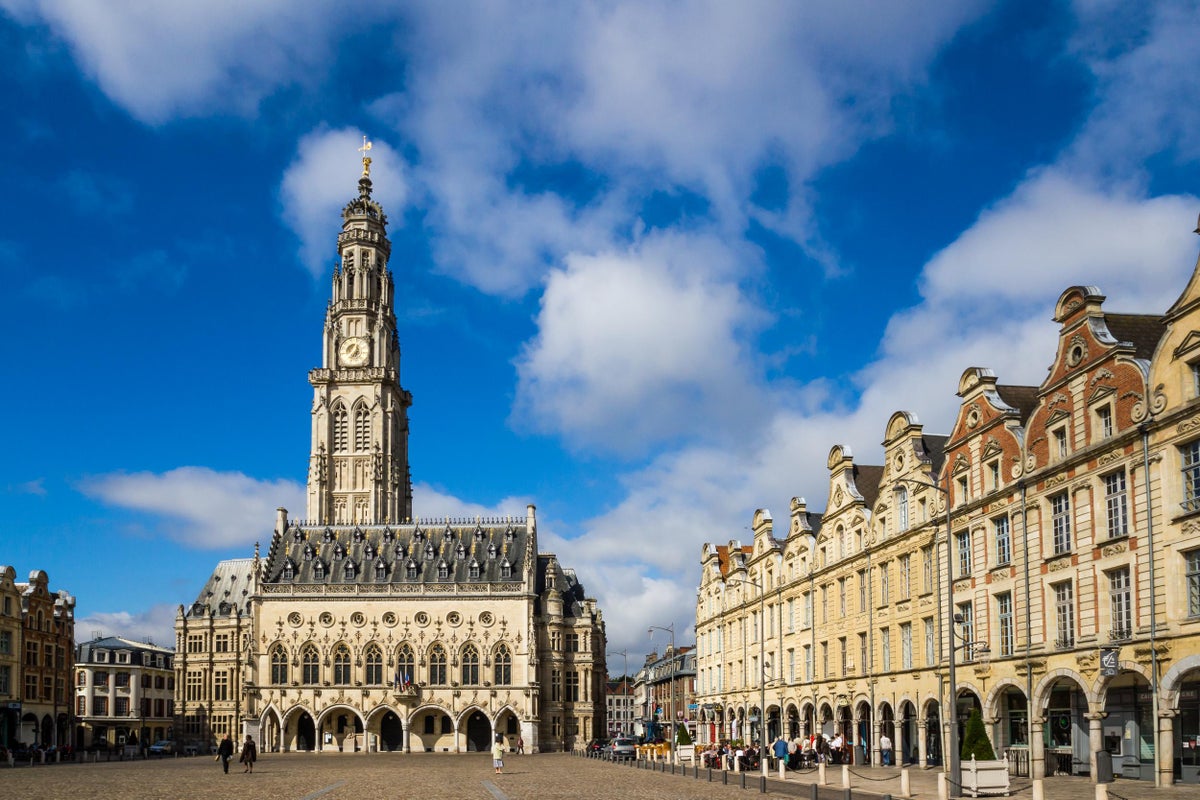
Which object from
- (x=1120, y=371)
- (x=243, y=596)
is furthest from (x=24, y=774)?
(x=243, y=596)

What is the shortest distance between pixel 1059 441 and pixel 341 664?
227 ft

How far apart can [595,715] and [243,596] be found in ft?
121

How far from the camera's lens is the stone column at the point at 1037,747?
39.3 meters

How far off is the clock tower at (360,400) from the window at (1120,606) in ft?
281

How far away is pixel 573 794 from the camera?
36000mm

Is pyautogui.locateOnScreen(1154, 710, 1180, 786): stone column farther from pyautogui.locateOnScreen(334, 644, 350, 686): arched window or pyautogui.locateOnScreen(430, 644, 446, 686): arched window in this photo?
pyautogui.locateOnScreen(334, 644, 350, 686): arched window

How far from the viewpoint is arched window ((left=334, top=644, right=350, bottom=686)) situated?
316 ft

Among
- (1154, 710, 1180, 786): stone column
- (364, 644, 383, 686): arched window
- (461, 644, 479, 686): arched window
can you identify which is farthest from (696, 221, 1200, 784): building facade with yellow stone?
(364, 644, 383, 686): arched window

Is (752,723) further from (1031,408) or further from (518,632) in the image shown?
(1031,408)

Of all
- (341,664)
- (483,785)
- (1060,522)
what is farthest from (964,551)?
(341,664)

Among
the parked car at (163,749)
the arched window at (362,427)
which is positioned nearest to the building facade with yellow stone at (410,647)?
the parked car at (163,749)

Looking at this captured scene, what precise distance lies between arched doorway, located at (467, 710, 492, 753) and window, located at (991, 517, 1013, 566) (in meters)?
60.3

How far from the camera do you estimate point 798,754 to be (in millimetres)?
53500

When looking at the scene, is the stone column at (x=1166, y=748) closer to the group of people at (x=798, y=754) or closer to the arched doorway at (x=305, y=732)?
the group of people at (x=798, y=754)
